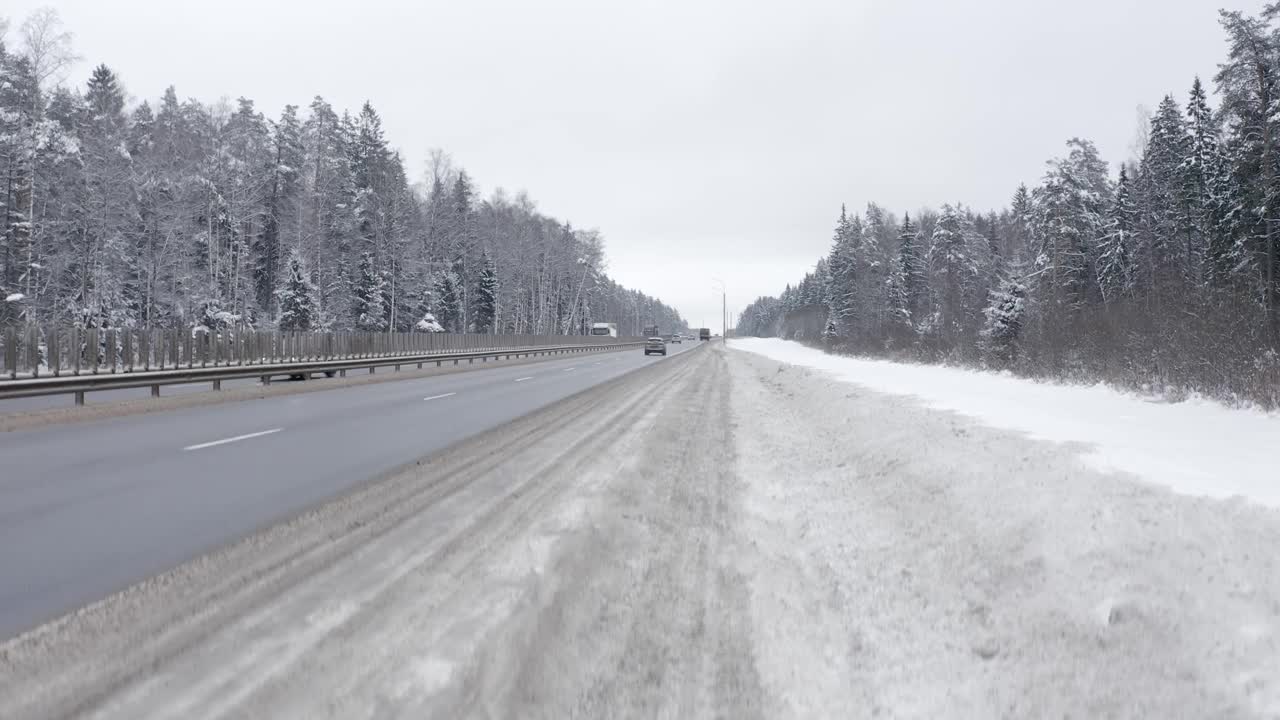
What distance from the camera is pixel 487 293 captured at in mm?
64812

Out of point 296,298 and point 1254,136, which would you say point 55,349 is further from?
point 1254,136

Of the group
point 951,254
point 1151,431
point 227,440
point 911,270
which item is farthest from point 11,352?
point 911,270

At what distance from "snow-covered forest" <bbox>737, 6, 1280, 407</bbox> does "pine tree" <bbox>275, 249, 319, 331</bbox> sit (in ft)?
128

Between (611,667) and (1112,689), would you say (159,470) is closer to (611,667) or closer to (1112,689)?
(611,667)

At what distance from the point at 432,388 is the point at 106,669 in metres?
16.0

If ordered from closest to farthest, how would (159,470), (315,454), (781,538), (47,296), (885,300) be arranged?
(781,538) → (159,470) → (315,454) → (47,296) → (885,300)

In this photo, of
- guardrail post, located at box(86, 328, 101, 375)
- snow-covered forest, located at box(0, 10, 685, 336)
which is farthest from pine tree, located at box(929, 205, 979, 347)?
guardrail post, located at box(86, 328, 101, 375)

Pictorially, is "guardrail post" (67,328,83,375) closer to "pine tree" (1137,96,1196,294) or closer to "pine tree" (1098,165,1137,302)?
"pine tree" (1137,96,1196,294)

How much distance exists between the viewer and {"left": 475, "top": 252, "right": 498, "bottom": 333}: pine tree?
6431cm

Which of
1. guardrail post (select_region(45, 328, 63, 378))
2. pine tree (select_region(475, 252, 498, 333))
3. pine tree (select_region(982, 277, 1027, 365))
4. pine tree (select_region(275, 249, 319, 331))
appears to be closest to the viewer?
guardrail post (select_region(45, 328, 63, 378))

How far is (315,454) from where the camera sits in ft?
25.0

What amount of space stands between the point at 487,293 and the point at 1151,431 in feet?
204

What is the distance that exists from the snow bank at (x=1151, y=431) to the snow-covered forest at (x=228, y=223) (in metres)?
35.2

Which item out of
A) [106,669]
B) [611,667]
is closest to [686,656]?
[611,667]
